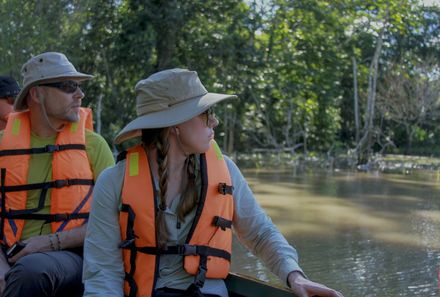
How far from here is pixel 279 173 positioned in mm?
17766

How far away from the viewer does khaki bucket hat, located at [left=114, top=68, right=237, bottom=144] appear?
2.20 m

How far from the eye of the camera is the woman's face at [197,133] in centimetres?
223

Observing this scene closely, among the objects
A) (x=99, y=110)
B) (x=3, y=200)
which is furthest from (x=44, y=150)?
(x=99, y=110)

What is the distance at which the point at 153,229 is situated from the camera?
85.7 inches

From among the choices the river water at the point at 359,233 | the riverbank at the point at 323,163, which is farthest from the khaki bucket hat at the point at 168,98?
the riverbank at the point at 323,163

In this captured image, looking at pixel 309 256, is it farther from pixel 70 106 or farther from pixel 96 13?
pixel 96 13

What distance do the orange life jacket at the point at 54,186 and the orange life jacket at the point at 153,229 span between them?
0.63 meters

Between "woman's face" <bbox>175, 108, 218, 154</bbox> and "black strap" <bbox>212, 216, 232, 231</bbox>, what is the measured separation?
0.23m

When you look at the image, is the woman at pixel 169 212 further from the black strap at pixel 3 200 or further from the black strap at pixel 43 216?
the black strap at pixel 3 200

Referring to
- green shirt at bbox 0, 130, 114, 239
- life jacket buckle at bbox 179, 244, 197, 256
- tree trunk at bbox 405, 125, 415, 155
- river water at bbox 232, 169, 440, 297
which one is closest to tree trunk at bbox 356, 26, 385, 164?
tree trunk at bbox 405, 125, 415, 155

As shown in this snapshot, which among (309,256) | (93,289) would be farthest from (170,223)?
(309,256)

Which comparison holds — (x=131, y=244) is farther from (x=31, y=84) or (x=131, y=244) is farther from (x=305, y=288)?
(x=31, y=84)

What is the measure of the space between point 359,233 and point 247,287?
6175mm

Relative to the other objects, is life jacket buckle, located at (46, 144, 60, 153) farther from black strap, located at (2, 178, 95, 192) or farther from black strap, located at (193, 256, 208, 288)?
black strap, located at (193, 256, 208, 288)
